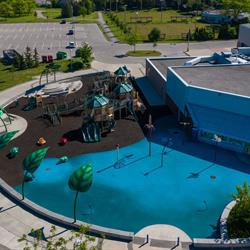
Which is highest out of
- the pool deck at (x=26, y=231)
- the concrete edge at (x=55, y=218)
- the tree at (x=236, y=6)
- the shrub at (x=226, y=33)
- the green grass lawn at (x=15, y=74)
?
the tree at (x=236, y=6)

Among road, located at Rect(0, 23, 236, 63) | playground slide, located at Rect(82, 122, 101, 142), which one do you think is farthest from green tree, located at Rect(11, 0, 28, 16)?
playground slide, located at Rect(82, 122, 101, 142)

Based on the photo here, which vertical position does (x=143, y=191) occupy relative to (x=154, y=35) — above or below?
below

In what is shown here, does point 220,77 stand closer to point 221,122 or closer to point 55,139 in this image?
point 221,122

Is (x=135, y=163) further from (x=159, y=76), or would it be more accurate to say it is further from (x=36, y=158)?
(x=159, y=76)

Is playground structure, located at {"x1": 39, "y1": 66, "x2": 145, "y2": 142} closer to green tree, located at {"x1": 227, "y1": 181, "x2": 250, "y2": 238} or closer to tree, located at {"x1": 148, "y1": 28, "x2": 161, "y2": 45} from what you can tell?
green tree, located at {"x1": 227, "y1": 181, "x2": 250, "y2": 238}

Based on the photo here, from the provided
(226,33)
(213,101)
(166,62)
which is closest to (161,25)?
(226,33)

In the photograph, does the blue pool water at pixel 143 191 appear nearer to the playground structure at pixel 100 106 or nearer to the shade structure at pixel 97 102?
the playground structure at pixel 100 106

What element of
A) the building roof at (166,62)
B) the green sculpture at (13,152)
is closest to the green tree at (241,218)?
the green sculpture at (13,152)
